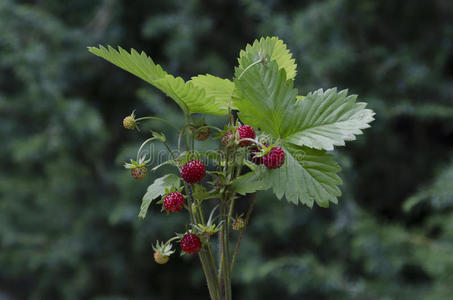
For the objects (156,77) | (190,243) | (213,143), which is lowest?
(190,243)

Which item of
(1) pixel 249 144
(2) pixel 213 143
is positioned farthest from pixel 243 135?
(2) pixel 213 143

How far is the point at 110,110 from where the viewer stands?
1.51 meters

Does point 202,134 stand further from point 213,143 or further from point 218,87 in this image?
point 213,143

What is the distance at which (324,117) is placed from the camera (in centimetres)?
32

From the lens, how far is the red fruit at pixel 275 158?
30 cm

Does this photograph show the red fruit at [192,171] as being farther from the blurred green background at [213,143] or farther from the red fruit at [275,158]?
the blurred green background at [213,143]

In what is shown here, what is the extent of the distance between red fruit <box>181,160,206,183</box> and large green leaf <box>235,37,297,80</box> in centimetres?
8

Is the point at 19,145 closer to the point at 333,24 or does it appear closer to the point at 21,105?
the point at 21,105

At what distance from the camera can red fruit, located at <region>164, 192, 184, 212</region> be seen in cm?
31

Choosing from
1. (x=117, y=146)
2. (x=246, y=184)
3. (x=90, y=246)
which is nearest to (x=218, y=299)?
(x=246, y=184)

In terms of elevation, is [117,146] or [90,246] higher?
[117,146]

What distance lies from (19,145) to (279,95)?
1.16 meters

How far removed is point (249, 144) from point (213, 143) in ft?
2.29

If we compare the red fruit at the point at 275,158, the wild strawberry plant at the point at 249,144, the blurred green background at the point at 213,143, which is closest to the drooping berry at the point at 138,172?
the wild strawberry plant at the point at 249,144
